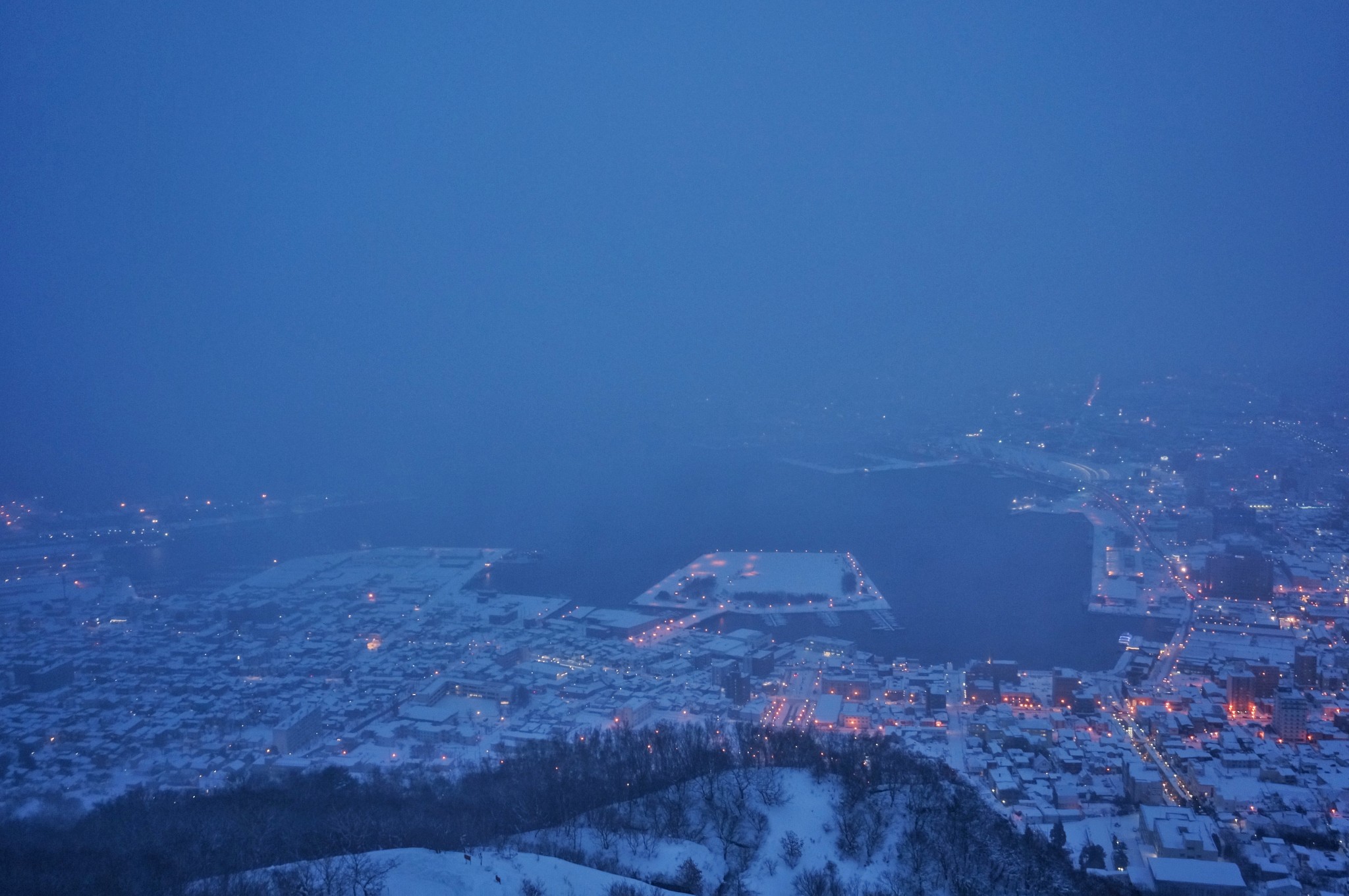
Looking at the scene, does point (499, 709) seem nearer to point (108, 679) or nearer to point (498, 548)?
point (108, 679)

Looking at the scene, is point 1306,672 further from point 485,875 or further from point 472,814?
point 485,875

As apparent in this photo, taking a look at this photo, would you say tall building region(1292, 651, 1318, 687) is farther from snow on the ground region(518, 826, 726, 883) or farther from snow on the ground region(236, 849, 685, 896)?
snow on the ground region(236, 849, 685, 896)

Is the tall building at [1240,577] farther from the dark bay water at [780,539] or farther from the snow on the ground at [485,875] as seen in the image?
the snow on the ground at [485,875]

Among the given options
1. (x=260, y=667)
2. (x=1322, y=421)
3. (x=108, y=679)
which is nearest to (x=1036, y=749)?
(x=260, y=667)

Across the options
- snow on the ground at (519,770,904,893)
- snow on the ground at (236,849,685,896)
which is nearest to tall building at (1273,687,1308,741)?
snow on the ground at (519,770,904,893)

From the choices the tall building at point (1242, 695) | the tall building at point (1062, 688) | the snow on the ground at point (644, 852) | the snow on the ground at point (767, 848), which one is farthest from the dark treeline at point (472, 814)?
the tall building at point (1242, 695)
